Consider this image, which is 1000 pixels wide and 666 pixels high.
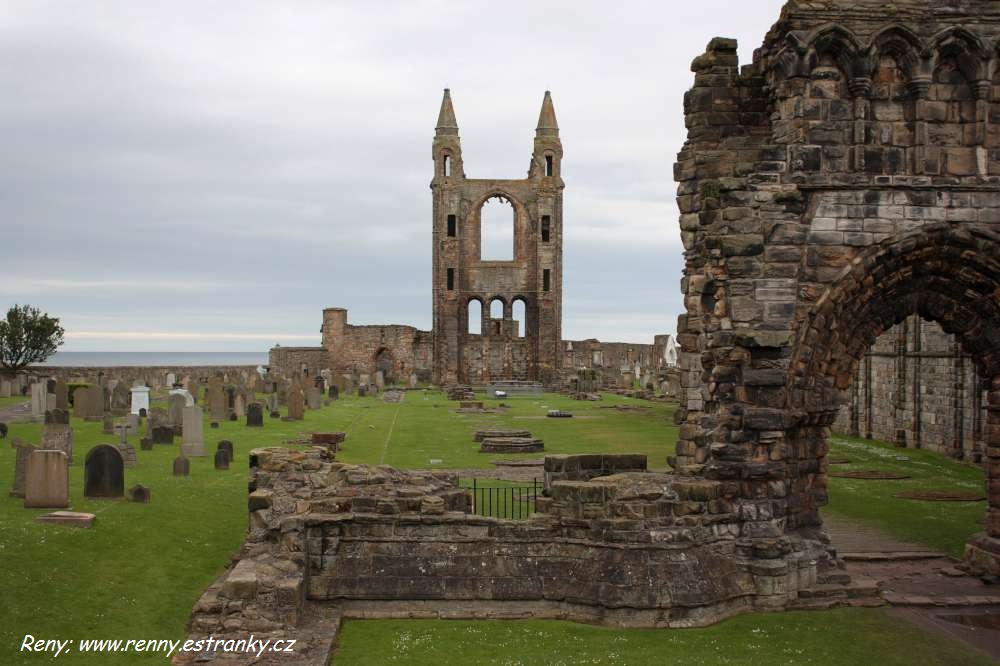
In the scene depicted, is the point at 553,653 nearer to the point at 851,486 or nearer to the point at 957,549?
the point at 957,549

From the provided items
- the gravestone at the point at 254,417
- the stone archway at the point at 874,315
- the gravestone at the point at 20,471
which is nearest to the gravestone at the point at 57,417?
the gravestone at the point at 254,417

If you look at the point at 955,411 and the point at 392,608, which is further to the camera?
the point at 955,411

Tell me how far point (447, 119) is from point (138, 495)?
5018 centimetres

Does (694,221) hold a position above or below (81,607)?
above

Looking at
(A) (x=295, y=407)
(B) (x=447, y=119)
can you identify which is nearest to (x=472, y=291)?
(B) (x=447, y=119)

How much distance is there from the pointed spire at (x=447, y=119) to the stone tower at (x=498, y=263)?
6 centimetres

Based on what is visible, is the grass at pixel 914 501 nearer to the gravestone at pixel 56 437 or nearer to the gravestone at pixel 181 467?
the gravestone at pixel 181 467

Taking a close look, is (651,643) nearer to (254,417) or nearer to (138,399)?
(254,417)

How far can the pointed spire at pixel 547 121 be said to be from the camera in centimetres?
6238

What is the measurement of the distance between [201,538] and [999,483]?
33.2ft

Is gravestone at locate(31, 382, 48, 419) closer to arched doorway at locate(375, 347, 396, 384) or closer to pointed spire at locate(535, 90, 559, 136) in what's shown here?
arched doorway at locate(375, 347, 396, 384)

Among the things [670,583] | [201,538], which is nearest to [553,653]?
[670,583]

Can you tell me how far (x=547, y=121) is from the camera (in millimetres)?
62500

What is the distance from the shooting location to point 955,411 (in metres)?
25.0
